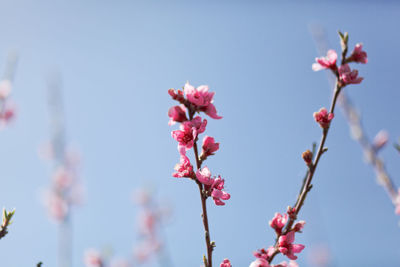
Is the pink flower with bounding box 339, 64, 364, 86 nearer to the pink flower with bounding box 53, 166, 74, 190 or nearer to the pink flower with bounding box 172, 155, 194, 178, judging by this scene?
the pink flower with bounding box 172, 155, 194, 178

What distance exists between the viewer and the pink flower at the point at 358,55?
6.51ft

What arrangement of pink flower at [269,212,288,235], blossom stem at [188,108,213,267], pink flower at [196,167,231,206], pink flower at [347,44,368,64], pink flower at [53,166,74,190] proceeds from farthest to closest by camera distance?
1. pink flower at [53,166,74,190]
2. pink flower at [347,44,368,64]
3. pink flower at [269,212,288,235]
4. pink flower at [196,167,231,206]
5. blossom stem at [188,108,213,267]

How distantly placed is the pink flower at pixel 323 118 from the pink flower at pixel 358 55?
443 millimetres

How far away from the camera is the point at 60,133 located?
5203 millimetres

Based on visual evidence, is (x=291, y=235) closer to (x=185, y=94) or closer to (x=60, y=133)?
(x=185, y=94)

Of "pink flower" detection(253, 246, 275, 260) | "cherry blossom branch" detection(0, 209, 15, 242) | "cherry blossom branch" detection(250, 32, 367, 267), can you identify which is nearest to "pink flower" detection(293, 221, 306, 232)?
"cherry blossom branch" detection(250, 32, 367, 267)

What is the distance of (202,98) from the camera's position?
1.78 m

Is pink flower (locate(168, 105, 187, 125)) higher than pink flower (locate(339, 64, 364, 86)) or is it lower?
lower

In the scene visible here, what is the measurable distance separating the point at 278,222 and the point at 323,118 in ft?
2.05

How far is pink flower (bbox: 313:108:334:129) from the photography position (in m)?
1.81

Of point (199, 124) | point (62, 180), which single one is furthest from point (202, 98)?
point (62, 180)

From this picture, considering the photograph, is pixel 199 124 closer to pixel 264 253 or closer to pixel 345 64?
pixel 264 253

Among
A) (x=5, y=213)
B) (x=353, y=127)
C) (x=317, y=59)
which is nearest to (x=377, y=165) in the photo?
(x=353, y=127)

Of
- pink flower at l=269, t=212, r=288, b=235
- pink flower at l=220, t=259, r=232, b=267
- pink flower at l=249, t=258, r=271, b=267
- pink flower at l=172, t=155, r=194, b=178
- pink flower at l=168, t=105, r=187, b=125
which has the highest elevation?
pink flower at l=168, t=105, r=187, b=125
